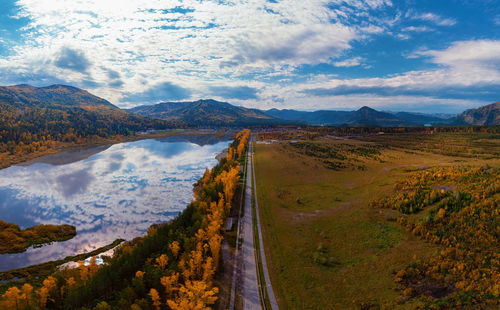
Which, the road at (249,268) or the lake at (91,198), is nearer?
the road at (249,268)

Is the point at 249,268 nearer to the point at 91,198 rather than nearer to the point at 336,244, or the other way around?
the point at 336,244

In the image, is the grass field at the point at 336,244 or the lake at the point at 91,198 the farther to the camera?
the lake at the point at 91,198

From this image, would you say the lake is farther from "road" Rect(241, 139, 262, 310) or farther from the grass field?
the grass field

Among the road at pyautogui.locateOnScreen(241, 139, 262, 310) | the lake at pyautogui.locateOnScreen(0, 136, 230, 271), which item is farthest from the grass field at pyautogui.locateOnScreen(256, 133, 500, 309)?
the lake at pyautogui.locateOnScreen(0, 136, 230, 271)

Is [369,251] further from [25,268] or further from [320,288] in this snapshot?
[25,268]

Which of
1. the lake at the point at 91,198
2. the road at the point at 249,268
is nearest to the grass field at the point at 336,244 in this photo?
the road at the point at 249,268

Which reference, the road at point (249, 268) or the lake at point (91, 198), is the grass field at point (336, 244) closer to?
the road at point (249, 268)

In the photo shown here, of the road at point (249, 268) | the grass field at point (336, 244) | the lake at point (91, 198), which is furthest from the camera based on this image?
the lake at point (91, 198)

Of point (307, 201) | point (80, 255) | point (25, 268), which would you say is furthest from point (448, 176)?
point (25, 268)

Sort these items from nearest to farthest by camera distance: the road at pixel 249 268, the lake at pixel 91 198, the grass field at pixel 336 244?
1. the grass field at pixel 336 244
2. the road at pixel 249 268
3. the lake at pixel 91 198
